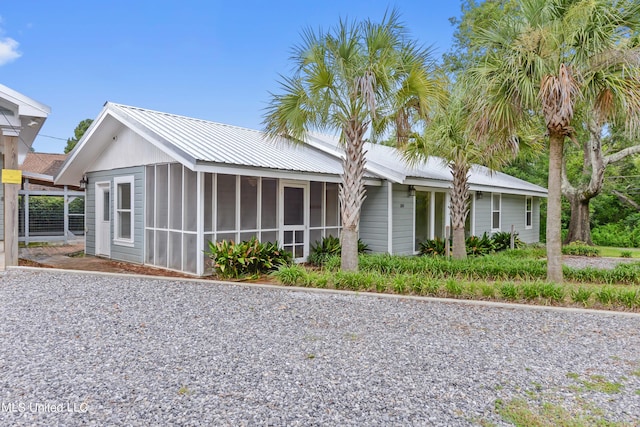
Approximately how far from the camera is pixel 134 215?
10.6 metres

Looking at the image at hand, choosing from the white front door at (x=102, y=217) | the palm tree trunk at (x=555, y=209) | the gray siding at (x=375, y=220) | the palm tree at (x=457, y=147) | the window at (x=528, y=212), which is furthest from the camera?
the window at (x=528, y=212)

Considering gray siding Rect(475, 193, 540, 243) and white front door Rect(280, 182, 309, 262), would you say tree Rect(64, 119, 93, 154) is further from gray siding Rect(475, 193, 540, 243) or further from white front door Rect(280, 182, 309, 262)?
gray siding Rect(475, 193, 540, 243)

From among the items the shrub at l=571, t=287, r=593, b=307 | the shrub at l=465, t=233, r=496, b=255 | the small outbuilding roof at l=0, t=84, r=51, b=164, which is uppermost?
the small outbuilding roof at l=0, t=84, r=51, b=164

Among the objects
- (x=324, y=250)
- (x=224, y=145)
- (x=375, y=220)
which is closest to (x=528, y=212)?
(x=375, y=220)

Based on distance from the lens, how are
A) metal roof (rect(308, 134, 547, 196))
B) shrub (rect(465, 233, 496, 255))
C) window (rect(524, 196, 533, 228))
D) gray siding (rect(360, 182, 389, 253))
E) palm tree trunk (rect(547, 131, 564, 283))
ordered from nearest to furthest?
palm tree trunk (rect(547, 131, 564, 283))
metal roof (rect(308, 134, 547, 196))
gray siding (rect(360, 182, 389, 253))
shrub (rect(465, 233, 496, 255))
window (rect(524, 196, 533, 228))

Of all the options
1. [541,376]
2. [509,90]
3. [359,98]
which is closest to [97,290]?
[359,98]

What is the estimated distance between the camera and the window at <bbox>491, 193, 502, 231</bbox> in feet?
55.2

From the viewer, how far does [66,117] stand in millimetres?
35875

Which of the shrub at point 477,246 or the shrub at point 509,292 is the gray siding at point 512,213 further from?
the shrub at point 509,292

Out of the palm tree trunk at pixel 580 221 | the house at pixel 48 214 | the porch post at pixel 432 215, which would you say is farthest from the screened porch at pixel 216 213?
the palm tree trunk at pixel 580 221

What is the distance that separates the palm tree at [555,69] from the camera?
6676mm

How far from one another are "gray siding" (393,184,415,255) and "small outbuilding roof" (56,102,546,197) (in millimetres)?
529

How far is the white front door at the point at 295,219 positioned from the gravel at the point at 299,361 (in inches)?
165

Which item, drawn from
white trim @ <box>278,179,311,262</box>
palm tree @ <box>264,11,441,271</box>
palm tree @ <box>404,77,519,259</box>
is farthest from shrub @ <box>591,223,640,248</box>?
palm tree @ <box>264,11,441,271</box>
